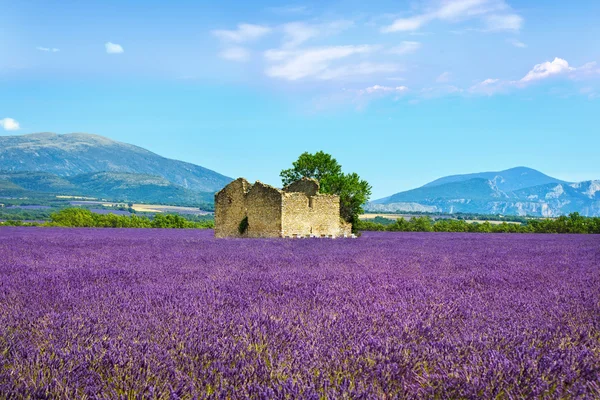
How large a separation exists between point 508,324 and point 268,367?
149cm

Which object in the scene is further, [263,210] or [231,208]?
[231,208]

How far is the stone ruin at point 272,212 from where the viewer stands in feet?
63.4

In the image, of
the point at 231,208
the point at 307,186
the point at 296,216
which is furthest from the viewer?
the point at 307,186

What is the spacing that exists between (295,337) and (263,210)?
17613 millimetres

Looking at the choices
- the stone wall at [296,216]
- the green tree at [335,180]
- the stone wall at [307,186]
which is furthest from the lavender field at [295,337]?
the green tree at [335,180]

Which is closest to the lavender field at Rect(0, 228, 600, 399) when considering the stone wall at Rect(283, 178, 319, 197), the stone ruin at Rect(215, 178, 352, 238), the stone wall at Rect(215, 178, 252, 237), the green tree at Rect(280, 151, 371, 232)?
the stone ruin at Rect(215, 178, 352, 238)

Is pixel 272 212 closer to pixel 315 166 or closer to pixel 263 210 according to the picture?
pixel 263 210

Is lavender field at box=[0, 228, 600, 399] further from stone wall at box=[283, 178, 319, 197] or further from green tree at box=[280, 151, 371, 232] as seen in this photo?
green tree at box=[280, 151, 371, 232]

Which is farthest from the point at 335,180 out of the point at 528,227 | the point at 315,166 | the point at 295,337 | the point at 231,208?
the point at 295,337

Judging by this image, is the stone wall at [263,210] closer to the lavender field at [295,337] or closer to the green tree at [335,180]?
the green tree at [335,180]

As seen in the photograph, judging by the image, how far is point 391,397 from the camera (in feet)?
5.34

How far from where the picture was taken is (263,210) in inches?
781

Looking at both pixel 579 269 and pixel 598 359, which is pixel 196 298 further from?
pixel 579 269

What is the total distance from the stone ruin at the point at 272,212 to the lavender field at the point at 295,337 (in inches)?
577
